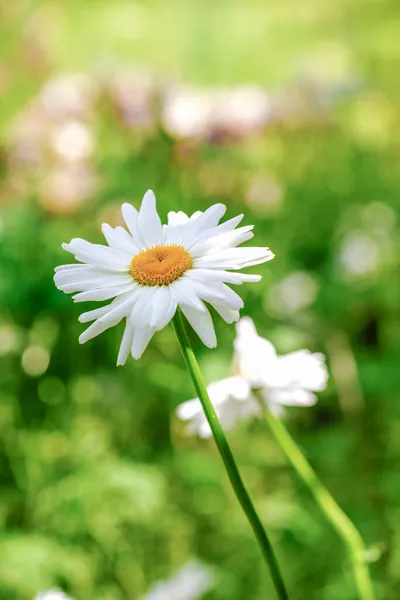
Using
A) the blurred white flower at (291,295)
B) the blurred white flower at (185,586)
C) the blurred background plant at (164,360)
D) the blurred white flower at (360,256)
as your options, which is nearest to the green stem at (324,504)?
the blurred background plant at (164,360)

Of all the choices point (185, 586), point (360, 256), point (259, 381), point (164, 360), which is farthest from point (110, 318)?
point (360, 256)

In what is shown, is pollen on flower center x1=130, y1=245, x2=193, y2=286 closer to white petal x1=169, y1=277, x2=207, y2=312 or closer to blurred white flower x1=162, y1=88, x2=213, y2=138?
white petal x1=169, y1=277, x2=207, y2=312

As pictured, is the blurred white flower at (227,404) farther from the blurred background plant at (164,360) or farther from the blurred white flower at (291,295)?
the blurred white flower at (291,295)

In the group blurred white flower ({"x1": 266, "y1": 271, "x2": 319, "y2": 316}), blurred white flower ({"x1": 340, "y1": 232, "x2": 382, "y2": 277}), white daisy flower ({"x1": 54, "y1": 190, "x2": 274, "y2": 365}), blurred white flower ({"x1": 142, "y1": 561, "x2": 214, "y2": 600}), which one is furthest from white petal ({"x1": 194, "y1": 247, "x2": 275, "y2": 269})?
blurred white flower ({"x1": 340, "y1": 232, "x2": 382, "y2": 277})

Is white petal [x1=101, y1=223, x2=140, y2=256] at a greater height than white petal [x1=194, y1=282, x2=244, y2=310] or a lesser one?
greater

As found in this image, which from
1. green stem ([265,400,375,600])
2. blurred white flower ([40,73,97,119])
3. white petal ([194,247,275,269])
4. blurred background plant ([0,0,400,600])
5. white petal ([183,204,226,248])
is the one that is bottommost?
green stem ([265,400,375,600])

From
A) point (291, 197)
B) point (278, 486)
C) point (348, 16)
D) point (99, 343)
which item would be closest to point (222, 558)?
point (278, 486)
